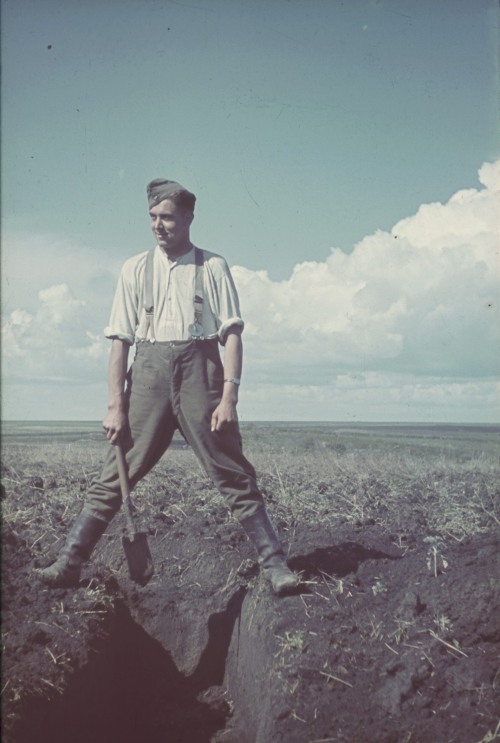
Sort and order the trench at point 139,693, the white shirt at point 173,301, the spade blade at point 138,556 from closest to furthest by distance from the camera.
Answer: the trench at point 139,693 → the white shirt at point 173,301 → the spade blade at point 138,556

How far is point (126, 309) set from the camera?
12.7 ft

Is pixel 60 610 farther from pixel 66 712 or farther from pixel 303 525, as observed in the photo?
pixel 303 525

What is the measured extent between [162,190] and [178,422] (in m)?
1.36

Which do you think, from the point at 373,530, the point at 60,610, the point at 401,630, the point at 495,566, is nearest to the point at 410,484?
the point at 373,530

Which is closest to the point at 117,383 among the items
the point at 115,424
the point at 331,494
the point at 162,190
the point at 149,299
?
the point at 115,424

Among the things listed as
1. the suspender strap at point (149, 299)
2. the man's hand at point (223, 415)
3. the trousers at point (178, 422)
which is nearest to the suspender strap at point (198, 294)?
the trousers at point (178, 422)

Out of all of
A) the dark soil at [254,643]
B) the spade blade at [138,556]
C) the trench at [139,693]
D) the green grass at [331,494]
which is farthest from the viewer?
the green grass at [331,494]

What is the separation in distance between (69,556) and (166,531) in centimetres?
117

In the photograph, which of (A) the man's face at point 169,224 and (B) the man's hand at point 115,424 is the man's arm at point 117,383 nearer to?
(B) the man's hand at point 115,424

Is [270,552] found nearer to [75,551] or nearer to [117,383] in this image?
[75,551]

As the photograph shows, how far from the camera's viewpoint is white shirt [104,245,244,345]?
381 centimetres

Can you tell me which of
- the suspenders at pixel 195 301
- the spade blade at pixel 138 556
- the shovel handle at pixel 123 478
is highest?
the suspenders at pixel 195 301

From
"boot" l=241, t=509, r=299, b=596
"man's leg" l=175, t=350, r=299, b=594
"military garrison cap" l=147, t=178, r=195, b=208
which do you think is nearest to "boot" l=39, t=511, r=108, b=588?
"man's leg" l=175, t=350, r=299, b=594

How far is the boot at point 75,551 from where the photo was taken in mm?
3840
